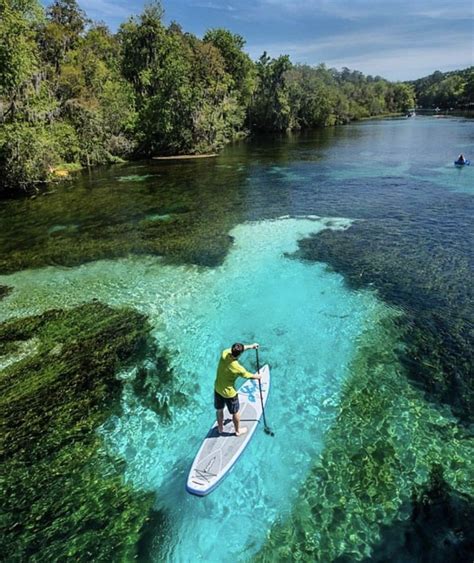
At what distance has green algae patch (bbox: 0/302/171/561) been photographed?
7615 millimetres

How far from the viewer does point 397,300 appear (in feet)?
52.1

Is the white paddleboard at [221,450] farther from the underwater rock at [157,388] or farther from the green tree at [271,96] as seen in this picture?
the green tree at [271,96]

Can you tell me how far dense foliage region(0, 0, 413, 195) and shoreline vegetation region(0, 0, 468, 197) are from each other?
13cm

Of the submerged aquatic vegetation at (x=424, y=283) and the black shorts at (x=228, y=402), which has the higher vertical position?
the black shorts at (x=228, y=402)

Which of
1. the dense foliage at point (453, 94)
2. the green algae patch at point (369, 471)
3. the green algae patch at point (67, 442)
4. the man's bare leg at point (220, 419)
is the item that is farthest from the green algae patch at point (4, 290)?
the dense foliage at point (453, 94)

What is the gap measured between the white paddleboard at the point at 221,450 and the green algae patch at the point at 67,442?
1.19 m

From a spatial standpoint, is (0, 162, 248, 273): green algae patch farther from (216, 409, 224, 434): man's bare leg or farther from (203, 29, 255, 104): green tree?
(203, 29, 255, 104): green tree

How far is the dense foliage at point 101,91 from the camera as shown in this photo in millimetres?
34250

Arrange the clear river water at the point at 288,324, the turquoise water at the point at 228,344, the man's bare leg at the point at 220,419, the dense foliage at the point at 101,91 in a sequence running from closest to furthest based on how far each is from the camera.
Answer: the clear river water at the point at 288,324 → the turquoise water at the point at 228,344 → the man's bare leg at the point at 220,419 → the dense foliage at the point at 101,91

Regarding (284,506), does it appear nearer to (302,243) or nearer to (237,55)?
(302,243)

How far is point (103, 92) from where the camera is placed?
176 ft

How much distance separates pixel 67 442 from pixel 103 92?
2174 inches

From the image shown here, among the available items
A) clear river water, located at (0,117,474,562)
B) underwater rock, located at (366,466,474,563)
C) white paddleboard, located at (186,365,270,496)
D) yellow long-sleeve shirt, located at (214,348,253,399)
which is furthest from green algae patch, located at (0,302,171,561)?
underwater rock, located at (366,466,474,563)

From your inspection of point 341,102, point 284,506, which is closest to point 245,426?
point 284,506
